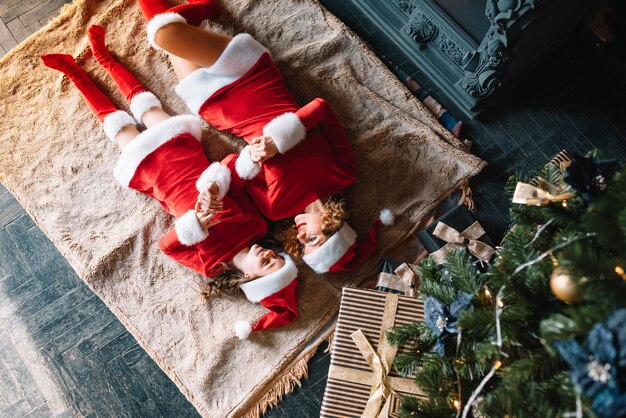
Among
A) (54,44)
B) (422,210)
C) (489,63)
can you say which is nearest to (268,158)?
(422,210)

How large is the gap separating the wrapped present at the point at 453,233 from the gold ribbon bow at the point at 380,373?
0.43 metres

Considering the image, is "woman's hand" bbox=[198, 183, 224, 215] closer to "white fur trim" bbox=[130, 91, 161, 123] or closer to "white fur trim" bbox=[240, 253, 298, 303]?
"white fur trim" bbox=[240, 253, 298, 303]

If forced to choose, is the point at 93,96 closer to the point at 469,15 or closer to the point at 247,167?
the point at 247,167

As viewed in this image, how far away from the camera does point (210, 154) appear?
2.22m

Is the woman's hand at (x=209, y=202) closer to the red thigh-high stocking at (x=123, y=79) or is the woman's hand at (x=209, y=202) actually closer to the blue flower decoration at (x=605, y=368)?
the red thigh-high stocking at (x=123, y=79)

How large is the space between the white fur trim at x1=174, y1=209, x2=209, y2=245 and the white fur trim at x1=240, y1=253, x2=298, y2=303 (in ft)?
0.88

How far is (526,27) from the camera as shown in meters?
1.64

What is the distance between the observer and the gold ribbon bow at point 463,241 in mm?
1964

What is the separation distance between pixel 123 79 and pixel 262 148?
2.51 feet

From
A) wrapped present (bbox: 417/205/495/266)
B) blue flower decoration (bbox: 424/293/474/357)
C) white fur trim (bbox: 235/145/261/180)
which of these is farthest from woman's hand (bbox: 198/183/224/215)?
blue flower decoration (bbox: 424/293/474/357)

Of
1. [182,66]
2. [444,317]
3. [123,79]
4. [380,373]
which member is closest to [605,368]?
[444,317]

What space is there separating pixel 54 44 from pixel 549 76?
2.23 meters

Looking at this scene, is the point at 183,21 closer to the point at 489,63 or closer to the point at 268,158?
the point at 268,158

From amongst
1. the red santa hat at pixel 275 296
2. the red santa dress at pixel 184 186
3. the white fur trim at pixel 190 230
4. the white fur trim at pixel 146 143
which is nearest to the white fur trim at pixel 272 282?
the red santa hat at pixel 275 296
